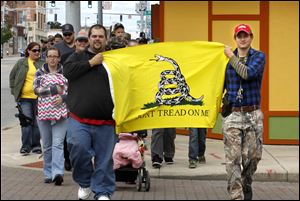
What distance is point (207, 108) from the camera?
8.09m

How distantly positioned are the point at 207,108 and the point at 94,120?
5.91 ft

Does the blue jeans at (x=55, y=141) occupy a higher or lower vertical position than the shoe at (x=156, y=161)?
higher

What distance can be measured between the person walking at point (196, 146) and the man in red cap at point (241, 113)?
106 inches

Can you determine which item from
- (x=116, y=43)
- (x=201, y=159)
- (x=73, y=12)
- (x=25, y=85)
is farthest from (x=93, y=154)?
(x=73, y=12)

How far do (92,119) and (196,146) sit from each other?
3.27 meters

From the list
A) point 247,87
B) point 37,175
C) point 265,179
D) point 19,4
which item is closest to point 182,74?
point 247,87

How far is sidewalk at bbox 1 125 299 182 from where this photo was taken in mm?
9211

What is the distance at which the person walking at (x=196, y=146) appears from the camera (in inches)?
381

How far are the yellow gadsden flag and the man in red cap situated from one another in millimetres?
738

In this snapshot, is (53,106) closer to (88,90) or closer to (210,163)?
(88,90)

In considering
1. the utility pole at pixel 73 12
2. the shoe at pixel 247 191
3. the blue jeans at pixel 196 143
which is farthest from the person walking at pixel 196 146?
the utility pole at pixel 73 12

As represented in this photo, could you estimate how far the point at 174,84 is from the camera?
8.15 meters

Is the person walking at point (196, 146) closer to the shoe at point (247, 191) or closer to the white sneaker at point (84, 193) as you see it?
the shoe at point (247, 191)

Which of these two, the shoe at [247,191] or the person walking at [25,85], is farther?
the person walking at [25,85]
